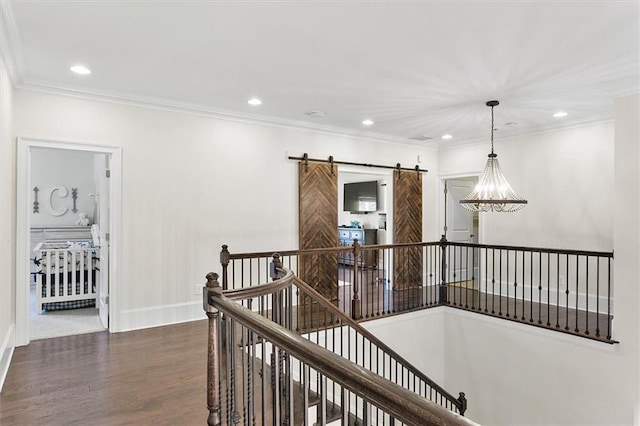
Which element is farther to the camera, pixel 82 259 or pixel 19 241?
pixel 82 259

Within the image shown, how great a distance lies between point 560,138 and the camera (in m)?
5.95

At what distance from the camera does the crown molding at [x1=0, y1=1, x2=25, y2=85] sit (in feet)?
8.75

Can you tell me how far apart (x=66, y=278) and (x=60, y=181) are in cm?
380

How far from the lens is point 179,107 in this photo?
189 inches

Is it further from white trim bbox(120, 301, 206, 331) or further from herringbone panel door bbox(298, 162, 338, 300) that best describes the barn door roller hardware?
white trim bbox(120, 301, 206, 331)

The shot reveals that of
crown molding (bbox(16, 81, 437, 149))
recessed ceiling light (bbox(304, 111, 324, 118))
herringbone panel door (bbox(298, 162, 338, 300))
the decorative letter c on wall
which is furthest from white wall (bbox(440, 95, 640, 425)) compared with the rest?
the decorative letter c on wall

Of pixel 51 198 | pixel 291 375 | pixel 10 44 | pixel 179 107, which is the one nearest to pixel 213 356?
pixel 291 375

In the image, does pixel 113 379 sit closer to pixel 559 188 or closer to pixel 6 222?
pixel 6 222

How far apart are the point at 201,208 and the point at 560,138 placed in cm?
539

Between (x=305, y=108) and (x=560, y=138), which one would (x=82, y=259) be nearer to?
(x=305, y=108)

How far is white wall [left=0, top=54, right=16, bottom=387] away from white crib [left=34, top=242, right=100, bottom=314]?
144 centimetres

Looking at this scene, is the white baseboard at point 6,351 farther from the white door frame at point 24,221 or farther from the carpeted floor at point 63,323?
the carpeted floor at point 63,323

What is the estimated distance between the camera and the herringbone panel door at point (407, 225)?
703cm

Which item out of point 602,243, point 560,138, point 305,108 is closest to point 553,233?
point 602,243
